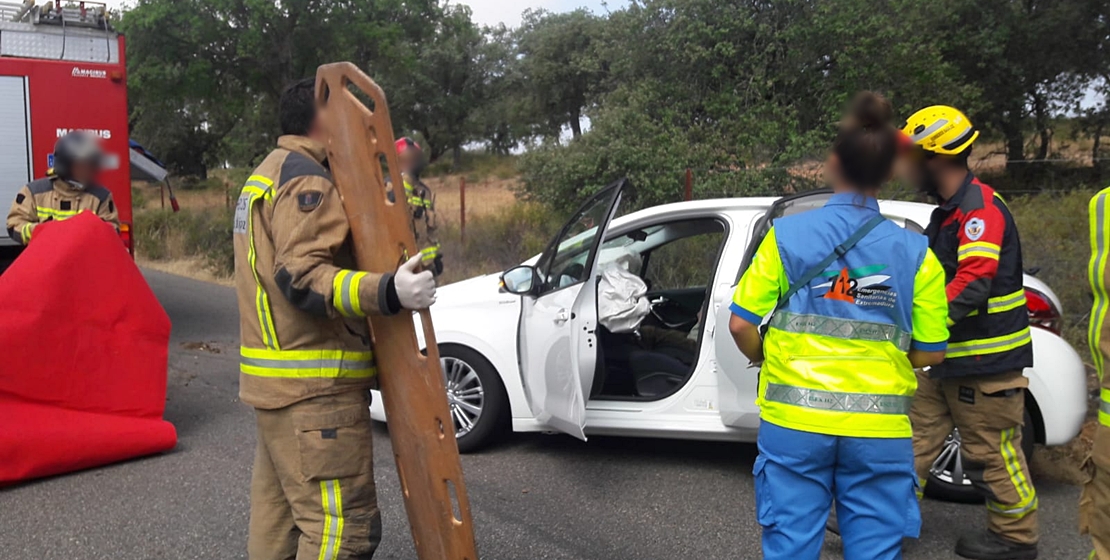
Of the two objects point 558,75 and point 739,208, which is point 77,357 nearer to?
point 739,208

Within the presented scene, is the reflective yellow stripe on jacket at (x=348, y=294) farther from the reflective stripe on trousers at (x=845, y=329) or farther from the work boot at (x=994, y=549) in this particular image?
the work boot at (x=994, y=549)

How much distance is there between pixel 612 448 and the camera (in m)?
5.48

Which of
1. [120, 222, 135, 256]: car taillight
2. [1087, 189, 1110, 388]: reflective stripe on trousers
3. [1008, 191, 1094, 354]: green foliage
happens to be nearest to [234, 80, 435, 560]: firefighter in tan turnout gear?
[1087, 189, 1110, 388]: reflective stripe on trousers

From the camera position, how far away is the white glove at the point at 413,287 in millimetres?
2418

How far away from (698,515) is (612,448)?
1151mm

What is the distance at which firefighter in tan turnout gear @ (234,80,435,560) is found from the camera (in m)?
2.54

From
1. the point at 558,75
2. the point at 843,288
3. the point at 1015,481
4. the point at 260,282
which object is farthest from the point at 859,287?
the point at 558,75

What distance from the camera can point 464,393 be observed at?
528cm

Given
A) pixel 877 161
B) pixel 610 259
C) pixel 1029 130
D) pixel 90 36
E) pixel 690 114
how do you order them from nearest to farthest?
pixel 877 161
pixel 610 259
pixel 90 36
pixel 690 114
pixel 1029 130

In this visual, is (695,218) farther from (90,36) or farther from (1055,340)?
(90,36)

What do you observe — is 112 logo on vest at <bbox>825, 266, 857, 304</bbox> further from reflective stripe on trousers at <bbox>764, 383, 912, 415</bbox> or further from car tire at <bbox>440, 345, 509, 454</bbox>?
car tire at <bbox>440, 345, 509, 454</bbox>

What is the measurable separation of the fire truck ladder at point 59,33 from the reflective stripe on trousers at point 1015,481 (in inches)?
306

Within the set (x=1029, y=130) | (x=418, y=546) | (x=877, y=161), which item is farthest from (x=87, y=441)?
(x=1029, y=130)

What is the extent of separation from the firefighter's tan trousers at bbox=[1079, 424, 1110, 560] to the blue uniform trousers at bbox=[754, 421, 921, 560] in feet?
2.02
